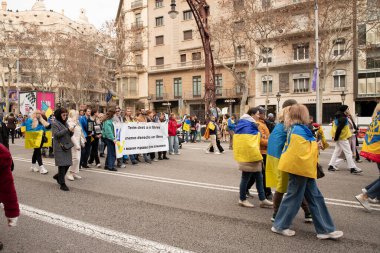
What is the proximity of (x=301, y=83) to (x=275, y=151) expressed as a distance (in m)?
34.2

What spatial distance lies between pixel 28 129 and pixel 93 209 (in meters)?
5.29

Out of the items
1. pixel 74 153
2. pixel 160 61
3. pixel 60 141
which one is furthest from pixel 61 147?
pixel 160 61

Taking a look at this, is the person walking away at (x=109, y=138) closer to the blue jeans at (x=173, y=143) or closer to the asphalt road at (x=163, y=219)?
the asphalt road at (x=163, y=219)

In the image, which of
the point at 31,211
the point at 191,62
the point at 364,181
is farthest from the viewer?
the point at 191,62

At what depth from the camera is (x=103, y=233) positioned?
4.26m

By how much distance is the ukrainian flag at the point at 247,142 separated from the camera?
538cm

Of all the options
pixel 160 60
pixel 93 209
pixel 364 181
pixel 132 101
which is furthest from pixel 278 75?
pixel 93 209

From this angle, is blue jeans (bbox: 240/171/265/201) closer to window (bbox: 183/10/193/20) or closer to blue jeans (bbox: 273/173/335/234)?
blue jeans (bbox: 273/173/335/234)

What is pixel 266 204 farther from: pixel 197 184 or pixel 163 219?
pixel 197 184

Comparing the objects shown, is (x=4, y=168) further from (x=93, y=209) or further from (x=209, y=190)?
(x=209, y=190)

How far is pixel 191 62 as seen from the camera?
44750 mm

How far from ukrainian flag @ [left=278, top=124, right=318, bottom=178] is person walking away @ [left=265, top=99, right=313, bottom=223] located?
1.35 feet

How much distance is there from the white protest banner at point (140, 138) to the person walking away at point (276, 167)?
6.22 m

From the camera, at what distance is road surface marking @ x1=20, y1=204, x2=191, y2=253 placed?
12.4 feet
